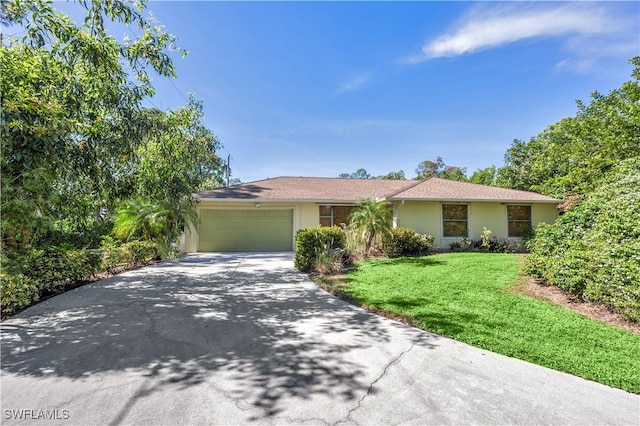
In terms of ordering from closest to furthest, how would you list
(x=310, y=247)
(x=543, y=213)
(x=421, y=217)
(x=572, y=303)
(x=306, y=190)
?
(x=572, y=303), (x=310, y=247), (x=421, y=217), (x=543, y=213), (x=306, y=190)

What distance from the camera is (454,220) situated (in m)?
14.1

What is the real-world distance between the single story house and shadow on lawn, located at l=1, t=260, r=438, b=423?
7.94m

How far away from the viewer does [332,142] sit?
22844 mm

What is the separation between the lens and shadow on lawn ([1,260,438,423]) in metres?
3.03

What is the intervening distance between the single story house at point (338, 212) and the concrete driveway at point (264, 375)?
9.16 meters

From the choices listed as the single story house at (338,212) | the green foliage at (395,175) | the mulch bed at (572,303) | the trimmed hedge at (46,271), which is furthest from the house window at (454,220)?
the green foliage at (395,175)

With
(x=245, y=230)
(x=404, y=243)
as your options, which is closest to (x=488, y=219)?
(x=404, y=243)

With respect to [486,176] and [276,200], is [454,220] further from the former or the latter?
[486,176]

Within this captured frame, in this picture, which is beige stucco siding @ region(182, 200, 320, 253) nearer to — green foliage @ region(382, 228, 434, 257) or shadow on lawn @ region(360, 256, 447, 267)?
green foliage @ region(382, 228, 434, 257)

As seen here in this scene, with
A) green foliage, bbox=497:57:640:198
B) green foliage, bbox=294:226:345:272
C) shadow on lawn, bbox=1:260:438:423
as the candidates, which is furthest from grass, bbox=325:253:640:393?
green foliage, bbox=497:57:640:198

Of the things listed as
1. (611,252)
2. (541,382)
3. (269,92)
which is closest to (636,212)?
(611,252)

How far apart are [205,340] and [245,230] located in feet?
38.9

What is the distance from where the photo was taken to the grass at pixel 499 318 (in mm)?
3580

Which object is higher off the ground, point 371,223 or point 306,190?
point 306,190
